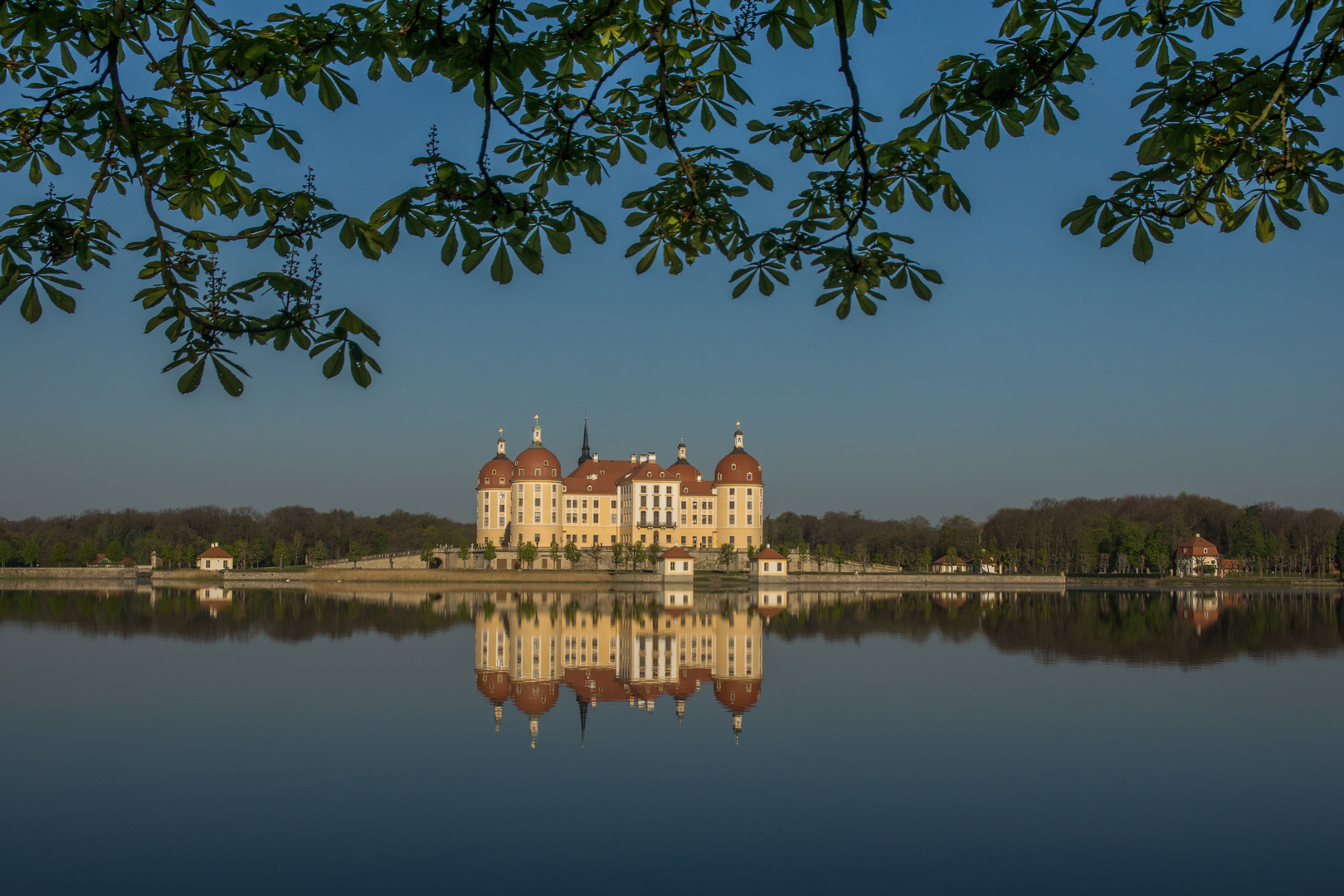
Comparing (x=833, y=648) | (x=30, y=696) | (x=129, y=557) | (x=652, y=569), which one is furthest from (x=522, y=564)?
(x=30, y=696)

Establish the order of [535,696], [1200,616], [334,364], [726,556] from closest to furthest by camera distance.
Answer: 1. [334,364]
2. [535,696]
3. [1200,616]
4. [726,556]

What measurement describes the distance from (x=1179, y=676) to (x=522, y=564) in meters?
42.0

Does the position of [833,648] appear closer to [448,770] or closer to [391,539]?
[448,770]

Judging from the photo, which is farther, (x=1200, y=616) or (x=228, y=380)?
(x=1200, y=616)

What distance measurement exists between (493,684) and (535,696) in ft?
5.76

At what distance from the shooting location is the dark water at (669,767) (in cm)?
764

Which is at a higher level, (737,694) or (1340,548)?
(1340,548)

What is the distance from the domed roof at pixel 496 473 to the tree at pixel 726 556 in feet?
43.9

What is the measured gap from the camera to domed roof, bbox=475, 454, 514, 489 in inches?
2330

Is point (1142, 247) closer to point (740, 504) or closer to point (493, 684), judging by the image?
point (493, 684)

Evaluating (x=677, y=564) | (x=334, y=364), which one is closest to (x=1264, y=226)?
(x=334, y=364)

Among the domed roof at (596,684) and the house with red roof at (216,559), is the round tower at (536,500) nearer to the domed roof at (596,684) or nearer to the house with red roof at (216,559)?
the house with red roof at (216,559)

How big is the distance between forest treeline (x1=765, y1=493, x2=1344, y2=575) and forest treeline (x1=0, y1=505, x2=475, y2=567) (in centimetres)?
2872

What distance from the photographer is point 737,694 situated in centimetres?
1617
